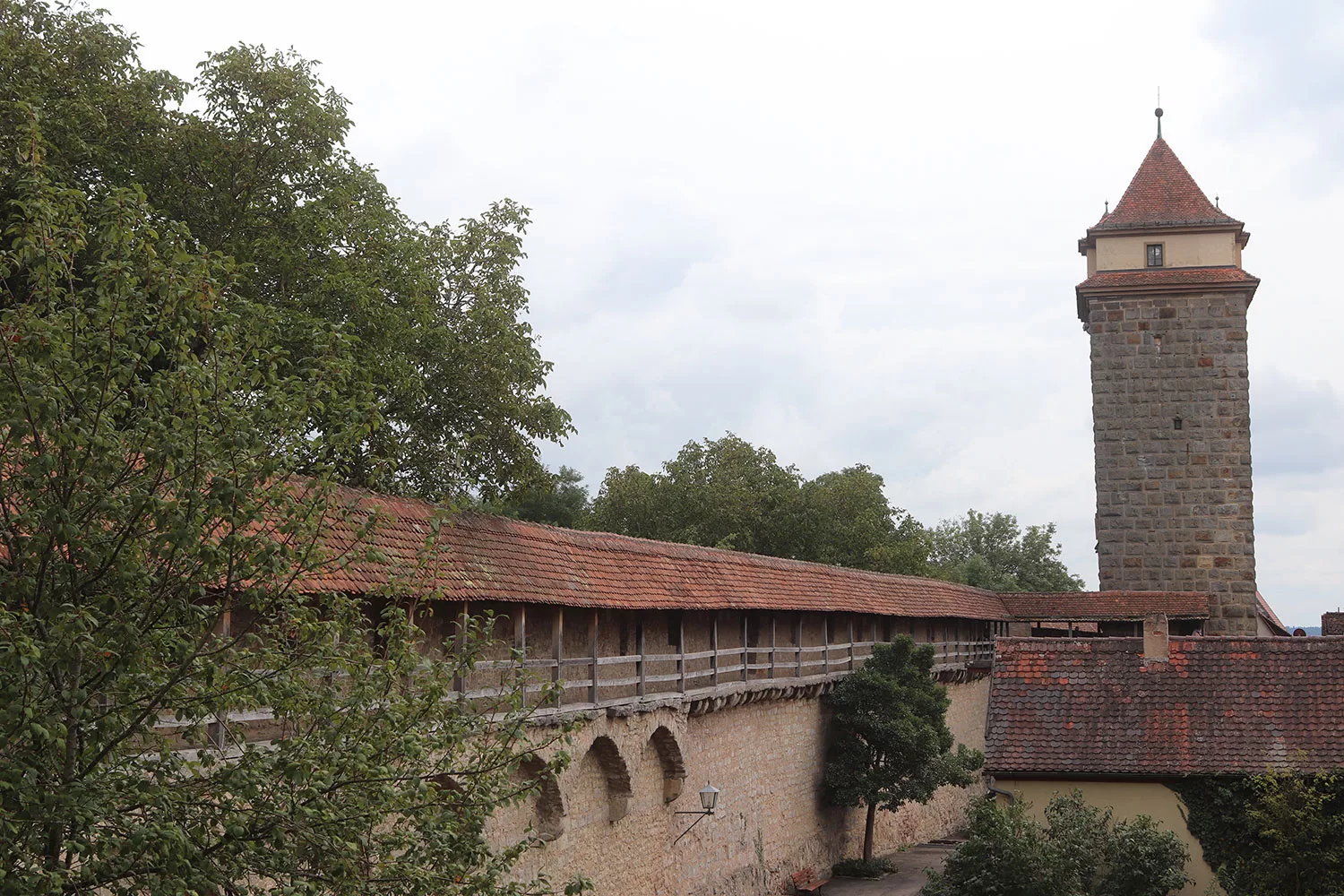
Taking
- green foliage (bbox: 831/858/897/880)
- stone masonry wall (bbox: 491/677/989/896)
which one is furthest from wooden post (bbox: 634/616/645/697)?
green foliage (bbox: 831/858/897/880)

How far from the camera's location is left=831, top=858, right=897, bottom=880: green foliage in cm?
2514

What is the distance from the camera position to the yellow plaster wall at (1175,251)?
34.8 m

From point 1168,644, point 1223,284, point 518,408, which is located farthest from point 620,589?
point 1223,284

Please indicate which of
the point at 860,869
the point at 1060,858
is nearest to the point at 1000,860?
the point at 1060,858

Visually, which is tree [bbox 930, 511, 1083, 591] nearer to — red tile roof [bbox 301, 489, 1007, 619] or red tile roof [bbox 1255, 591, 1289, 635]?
red tile roof [bbox 1255, 591, 1289, 635]

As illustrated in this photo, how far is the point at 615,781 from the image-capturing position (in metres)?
17.6

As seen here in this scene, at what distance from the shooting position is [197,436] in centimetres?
682

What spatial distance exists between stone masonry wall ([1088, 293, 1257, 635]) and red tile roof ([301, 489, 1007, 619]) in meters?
10.3

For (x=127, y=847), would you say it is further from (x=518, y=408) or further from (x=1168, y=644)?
(x=1168, y=644)

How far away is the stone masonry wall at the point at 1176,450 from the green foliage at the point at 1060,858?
1855 centimetres

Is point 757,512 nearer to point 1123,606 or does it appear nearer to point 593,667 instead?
point 1123,606

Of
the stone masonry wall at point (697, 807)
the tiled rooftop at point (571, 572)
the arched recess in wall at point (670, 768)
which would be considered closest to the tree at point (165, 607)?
the tiled rooftop at point (571, 572)

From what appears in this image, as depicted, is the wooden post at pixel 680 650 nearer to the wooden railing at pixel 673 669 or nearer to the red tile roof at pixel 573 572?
the wooden railing at pixel 673 669

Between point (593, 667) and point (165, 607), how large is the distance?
33.8ft
